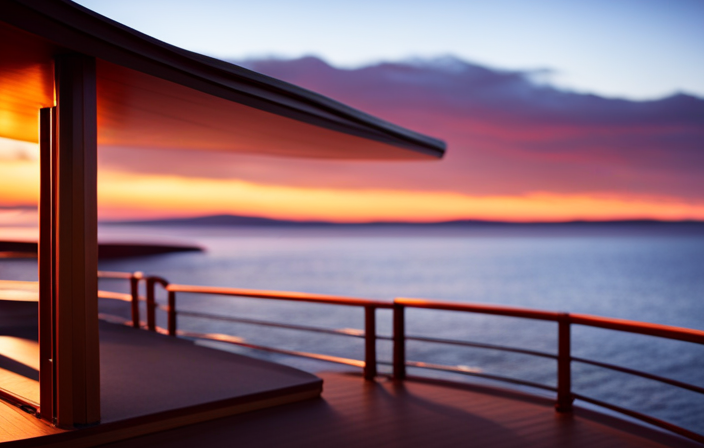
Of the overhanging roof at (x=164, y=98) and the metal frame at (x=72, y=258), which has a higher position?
the overhanging roof at (x=164, y=98)

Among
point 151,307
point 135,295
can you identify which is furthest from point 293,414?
point 135,295

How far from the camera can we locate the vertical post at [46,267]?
3691 millimetres

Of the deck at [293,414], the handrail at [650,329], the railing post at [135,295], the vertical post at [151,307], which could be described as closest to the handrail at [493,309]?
the handrail at [650,329]

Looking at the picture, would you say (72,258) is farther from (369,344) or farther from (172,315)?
(172,315)

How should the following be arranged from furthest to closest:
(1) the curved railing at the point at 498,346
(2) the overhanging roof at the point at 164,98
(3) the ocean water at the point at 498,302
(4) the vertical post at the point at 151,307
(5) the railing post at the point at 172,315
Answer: (3) the ocean water at the point at 498,302 → (4) the vertical post at the point at 151,307 → (5) the railing post at the point at 172,315 → (1) the curved railing at the point at 498,346 → (2) the overhanging roof at the point at 164,98

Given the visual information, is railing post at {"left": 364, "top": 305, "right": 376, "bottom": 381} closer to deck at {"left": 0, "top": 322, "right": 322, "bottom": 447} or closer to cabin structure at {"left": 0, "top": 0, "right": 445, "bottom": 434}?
deck at {"left": 0, "top": 322, "right": 322, "bottom": 447}

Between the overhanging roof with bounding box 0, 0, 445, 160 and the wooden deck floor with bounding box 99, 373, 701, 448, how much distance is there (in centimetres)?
242

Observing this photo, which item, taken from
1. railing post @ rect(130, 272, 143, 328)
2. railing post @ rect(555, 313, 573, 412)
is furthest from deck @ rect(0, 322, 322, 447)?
railing post @ rect(555, 313, 573, 412)

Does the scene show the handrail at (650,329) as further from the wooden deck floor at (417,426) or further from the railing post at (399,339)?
the railing post at (399,339)

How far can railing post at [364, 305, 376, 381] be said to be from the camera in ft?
17.6

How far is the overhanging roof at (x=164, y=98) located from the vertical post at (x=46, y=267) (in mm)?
430

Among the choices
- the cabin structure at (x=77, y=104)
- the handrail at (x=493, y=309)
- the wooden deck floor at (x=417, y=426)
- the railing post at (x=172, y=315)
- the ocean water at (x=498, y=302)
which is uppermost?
the cabin structure at (x=77, y=104)

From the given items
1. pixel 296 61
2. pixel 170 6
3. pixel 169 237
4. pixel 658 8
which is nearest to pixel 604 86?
pixel 658 8

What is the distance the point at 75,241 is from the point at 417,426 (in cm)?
273
